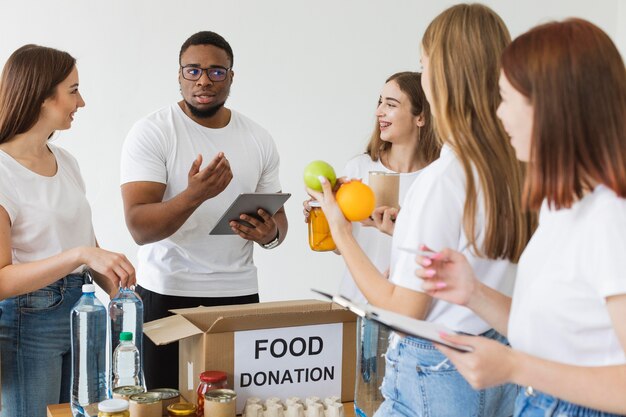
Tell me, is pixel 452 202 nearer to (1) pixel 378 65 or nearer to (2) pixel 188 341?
(2) pixel 188 341

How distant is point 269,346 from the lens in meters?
1.69

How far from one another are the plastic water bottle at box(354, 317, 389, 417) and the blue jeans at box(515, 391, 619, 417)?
1.85 ft

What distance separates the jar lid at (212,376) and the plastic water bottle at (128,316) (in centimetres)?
22

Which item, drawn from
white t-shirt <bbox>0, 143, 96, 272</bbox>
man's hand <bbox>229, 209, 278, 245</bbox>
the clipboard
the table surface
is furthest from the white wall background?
the clipboard

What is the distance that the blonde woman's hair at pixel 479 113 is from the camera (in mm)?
1278

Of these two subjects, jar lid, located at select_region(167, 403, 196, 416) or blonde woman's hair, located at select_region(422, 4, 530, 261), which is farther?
jar lid, located at select_region(167, 403, 196, 416)

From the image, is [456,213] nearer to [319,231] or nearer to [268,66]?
[319,231]

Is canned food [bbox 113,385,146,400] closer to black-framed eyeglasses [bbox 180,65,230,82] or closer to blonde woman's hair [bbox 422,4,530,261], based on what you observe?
blonde woman's hair [bbox 422,4,530,261]

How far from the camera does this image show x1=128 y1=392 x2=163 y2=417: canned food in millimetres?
1520

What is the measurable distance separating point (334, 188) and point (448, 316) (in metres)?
0.40

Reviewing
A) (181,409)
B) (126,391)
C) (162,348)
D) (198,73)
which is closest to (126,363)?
(126,391)

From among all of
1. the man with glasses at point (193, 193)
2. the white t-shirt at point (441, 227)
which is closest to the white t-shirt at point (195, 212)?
the man with glasses at point (193, 193)

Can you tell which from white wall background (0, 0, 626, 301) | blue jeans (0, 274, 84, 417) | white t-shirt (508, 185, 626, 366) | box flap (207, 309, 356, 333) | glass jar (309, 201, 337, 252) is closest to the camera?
white t-shirt (508, 185, 626, 366)

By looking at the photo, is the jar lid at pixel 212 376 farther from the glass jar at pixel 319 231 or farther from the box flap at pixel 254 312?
the glass jar at pixel 319 231
